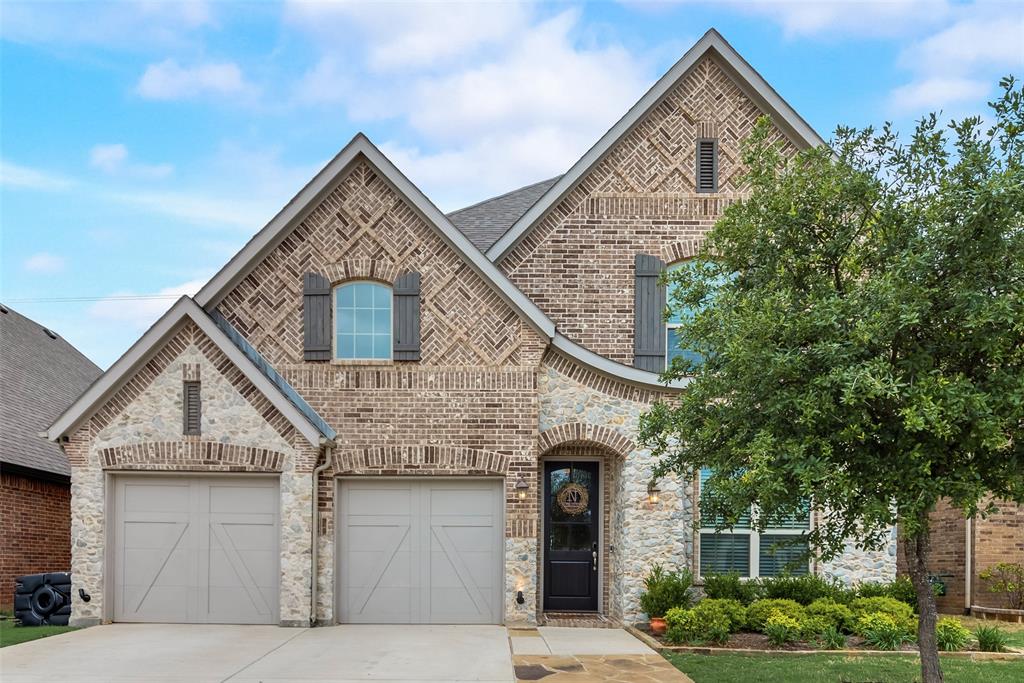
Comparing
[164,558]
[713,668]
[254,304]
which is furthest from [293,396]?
[713,668]

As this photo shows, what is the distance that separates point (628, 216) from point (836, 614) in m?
6.92

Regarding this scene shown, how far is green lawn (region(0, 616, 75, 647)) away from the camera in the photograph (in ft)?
39.8

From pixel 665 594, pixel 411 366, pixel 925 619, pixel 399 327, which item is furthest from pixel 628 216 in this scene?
pixel 925 619

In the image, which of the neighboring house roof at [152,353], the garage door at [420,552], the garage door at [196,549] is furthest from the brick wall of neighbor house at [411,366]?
the garage door at [196,549]

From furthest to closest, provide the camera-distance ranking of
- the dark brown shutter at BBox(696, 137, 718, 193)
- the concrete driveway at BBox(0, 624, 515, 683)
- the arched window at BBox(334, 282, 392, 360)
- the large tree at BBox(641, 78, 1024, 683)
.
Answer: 1. the dark brown shutter at BBox(696, 137, 718, 193)
2. the arched window at BBox(334, 282, 392, 360)
3. the concrete driveway at BBox(0, 624, 515, 683)
4. the large tree at BBox(641, 78, 1024, 683)

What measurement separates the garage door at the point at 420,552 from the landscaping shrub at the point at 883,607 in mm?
5283

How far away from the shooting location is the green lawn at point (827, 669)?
997 centimetres

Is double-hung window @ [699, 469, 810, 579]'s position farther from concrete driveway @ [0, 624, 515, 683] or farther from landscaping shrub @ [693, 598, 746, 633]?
concrete driveway @ [0, 624, 515, 683]

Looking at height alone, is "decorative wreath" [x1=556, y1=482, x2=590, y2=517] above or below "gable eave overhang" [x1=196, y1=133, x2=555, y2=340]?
below

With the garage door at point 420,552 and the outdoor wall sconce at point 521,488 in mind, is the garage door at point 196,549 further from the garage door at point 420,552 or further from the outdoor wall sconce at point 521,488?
the outdoor wall sconce at point 521,488

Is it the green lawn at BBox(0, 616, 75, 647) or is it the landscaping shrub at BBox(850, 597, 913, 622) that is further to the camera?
the landscaping shrub at BBox(850, 597, 913, 622)

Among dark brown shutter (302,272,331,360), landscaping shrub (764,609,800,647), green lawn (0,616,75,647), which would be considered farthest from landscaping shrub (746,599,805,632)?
green lawn (0,616,75,647)

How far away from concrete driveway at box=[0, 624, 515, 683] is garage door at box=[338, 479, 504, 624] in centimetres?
48

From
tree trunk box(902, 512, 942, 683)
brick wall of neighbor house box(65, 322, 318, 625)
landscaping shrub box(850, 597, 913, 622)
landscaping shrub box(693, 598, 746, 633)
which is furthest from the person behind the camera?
brick wall of neighbor house box(65, 322, 318, 625)
